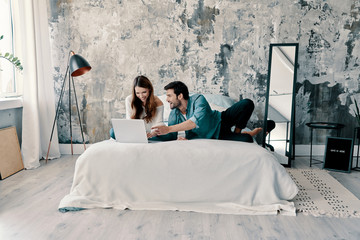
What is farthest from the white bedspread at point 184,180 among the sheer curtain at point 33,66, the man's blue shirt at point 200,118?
the sheer curtain at point 33,66

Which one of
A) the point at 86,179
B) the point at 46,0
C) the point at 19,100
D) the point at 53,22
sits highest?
the point at 46,0

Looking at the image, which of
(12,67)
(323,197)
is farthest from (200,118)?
(12,67)

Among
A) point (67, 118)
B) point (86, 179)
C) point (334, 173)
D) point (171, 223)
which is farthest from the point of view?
point (67, 118)

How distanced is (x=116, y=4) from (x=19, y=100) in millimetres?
1605

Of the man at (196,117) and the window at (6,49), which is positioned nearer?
the man at (196,117)

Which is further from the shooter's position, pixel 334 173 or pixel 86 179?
pixel 334 173

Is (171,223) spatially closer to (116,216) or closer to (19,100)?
(116,216)

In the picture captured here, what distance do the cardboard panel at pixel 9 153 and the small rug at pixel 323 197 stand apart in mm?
2703

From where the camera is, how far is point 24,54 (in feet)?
10.8

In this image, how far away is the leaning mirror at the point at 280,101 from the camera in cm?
329

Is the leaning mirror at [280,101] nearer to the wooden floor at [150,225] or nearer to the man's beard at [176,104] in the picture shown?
the man's beard at [176,104]

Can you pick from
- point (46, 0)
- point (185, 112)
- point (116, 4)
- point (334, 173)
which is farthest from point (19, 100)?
point (334, 173)

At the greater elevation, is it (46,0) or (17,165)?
(46,0)

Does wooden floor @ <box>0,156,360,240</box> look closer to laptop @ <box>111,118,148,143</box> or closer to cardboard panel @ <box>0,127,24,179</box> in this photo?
laptop @ <box>111,118,148,143</box>
